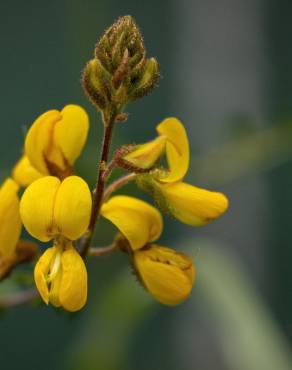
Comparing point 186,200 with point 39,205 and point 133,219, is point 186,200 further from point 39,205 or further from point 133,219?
point 39,205

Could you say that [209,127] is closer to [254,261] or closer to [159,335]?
[254,261]

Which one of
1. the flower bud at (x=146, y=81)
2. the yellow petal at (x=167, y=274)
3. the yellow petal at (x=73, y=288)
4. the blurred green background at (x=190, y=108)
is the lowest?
the blurred green background at (x=190, y=108)

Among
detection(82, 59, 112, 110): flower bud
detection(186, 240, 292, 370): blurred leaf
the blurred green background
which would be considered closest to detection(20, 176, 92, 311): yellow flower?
detection(82, 59, 112, 110): flower bud

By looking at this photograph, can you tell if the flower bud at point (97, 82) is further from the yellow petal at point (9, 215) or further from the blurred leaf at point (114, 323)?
the blurred leaf at point (114, 323)

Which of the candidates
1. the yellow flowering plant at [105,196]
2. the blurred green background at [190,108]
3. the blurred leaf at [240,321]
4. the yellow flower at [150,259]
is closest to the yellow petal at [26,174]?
the yellow flowering plant at [105,196]

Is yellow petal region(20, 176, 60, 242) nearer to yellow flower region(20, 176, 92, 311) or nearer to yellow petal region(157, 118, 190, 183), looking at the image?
yellow flower region(20, 176, 92, 311)

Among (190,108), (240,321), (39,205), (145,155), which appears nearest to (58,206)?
(39,205)

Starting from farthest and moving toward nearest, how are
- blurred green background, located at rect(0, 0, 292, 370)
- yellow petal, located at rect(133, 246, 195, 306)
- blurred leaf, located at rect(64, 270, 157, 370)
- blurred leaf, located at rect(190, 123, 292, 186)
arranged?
blurred green background, located at rect(0, 0, 292, 370) → blurred leaf, located at rect(190, 123, 292, 186) → blurred leaf, located at rect(64, 270, 157, 370) → yellow petal, located at rect(133, 246, 195, 306)
